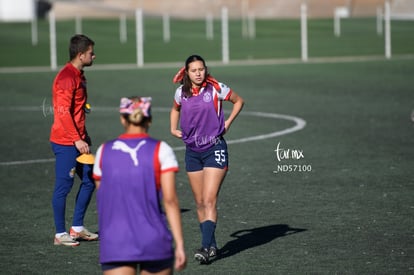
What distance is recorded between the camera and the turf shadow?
11.6 metres

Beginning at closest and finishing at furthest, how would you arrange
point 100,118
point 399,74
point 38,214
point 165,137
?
point 38,214 → point 165,137 → point 100,118 → point 399,74

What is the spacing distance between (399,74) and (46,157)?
685 inches

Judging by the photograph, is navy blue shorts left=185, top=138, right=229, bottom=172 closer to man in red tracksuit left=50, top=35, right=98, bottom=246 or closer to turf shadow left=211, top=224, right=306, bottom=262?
turf shadow left=211, top=224, right=306, bottom=262

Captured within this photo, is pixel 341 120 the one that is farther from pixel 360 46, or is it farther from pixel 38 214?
pixel 360 46

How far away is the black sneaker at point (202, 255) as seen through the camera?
10.8m

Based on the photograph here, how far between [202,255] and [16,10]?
251 feet

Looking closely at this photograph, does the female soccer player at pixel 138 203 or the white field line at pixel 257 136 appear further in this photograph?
the white field line at pixel 257 136

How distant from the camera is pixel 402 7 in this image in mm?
63719

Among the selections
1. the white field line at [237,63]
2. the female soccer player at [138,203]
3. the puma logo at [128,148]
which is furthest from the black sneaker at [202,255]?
the white field line at [237,63]

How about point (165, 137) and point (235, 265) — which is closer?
point (235, 265)

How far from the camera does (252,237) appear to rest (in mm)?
12148

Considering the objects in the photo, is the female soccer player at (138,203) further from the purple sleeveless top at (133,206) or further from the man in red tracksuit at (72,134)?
the man in red tracksuit at (72,134)

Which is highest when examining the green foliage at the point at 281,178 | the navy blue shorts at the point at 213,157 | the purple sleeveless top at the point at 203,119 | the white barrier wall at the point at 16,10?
the white barrier wall at the point at 16,10

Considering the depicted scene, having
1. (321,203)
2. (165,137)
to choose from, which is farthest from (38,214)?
(165,137)
